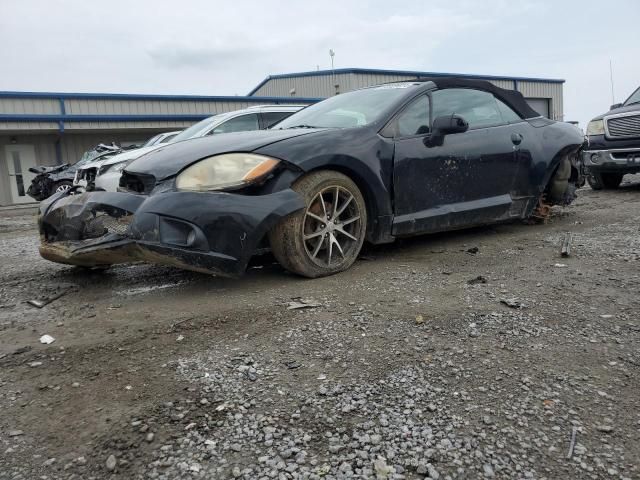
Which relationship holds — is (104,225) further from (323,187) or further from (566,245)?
(566,245)

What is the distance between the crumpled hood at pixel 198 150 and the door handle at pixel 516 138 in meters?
2.14

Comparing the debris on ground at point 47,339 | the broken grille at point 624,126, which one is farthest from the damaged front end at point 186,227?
the broken grille at point 624,126

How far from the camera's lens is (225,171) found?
133 inches

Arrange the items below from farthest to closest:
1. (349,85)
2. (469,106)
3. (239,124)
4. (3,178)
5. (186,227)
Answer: (349,85)
(3,178)
(239,124)
(469,106)
(186,227)

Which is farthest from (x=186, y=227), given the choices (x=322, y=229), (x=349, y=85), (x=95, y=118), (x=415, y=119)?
(x=349, y=85)

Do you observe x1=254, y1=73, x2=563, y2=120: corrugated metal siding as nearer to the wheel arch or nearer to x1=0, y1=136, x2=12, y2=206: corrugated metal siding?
x1=0, y1=136, x2=12, y2=206: corrugated metal siding

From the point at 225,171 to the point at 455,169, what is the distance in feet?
6.76

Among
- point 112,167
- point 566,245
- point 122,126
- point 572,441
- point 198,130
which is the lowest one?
point 572,441

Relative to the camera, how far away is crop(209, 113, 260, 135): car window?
25.8ft

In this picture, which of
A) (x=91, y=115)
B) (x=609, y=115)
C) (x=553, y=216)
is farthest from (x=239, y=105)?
(x=553, y=216)

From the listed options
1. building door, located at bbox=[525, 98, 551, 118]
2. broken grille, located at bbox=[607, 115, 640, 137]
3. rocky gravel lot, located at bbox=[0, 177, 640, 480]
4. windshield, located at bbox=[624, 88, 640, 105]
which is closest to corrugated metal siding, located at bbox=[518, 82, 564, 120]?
building door, located at bbox=[525, 98, 551, 118]

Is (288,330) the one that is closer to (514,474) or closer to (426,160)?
(514,474)

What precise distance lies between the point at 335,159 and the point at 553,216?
3671 millimetres

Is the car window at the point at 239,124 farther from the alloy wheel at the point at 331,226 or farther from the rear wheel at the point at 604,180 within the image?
the rear wheel at the point at 604,180
